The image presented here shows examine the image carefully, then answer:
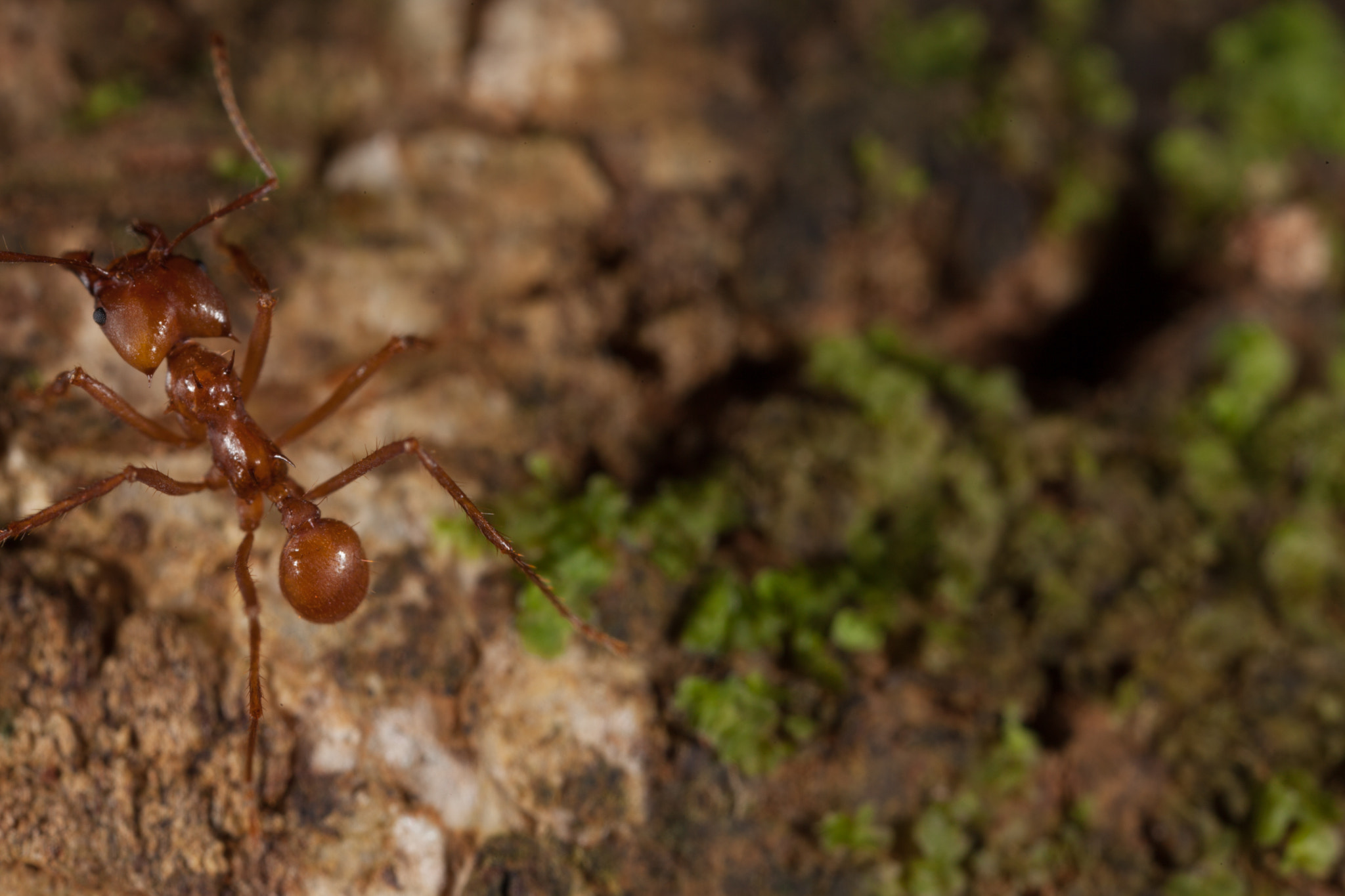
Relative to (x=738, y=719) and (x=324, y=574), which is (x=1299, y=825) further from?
(x=324, y=574)

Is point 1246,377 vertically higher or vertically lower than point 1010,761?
higher

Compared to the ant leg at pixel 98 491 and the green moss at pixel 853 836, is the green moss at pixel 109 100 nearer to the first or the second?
the ant leg at pixel 98 491

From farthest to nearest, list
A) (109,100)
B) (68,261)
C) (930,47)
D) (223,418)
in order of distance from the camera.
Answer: (930,47) → (109,100) → (223,418) → (68,261)

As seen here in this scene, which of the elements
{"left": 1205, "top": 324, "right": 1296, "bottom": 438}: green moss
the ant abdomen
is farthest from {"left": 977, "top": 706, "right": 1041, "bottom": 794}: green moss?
the ant abdomen

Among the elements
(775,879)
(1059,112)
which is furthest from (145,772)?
(1059,112)

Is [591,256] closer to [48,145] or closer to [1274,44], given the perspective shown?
[48,145]

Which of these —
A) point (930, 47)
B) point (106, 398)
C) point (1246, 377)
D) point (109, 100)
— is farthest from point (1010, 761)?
point (109, 100)
